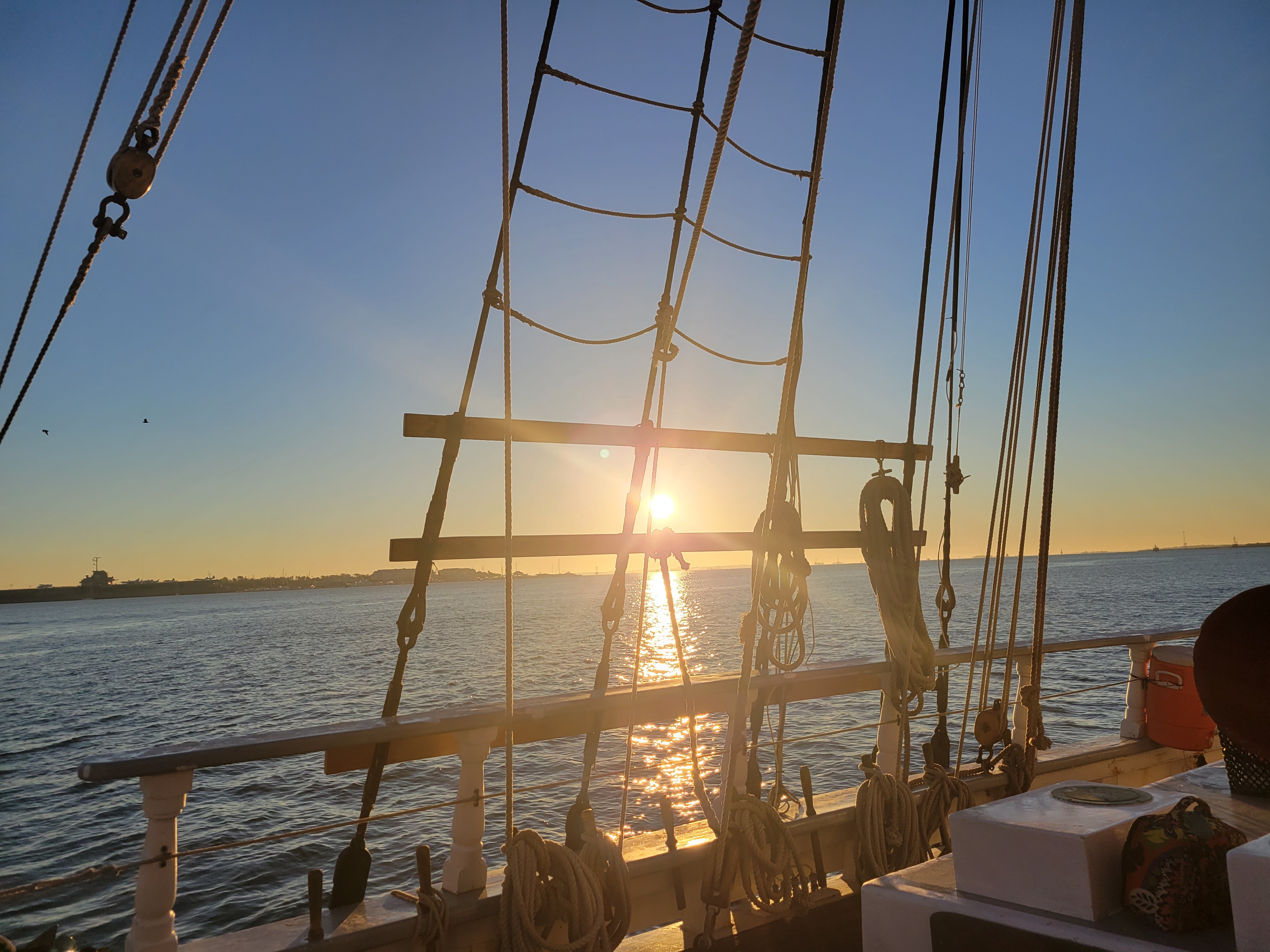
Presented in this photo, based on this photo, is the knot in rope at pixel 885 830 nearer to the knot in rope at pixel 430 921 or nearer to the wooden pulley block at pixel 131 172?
the knot in rope at pixel 430 921

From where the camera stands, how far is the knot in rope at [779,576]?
3.32 meters

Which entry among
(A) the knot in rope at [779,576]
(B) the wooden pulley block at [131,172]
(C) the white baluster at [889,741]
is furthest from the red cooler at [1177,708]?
(B) the wooden pulley block at [131,172]

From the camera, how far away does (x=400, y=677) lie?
3477 mm

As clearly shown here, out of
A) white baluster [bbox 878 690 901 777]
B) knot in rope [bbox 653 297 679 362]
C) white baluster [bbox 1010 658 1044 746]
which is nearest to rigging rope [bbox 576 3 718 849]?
knot in rope [bbox 653 297 679 362]

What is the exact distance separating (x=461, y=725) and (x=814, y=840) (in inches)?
72.5

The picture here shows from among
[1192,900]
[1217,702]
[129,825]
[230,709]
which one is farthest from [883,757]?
[230,709]

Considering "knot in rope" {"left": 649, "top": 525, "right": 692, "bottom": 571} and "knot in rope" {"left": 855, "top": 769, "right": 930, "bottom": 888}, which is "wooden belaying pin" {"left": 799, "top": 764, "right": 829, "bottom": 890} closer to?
"knot in rope" {"left": 855, "top": 769, "right": 930, "bottom": 888}

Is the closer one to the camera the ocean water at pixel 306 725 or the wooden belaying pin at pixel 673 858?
the wooden belaying pin at pixel 673 858

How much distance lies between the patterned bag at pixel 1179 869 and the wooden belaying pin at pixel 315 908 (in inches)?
91.6

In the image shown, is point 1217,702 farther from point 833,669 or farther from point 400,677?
point 400,677

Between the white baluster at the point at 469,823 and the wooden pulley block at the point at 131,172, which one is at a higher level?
the wooden pulley block at the point at 131,172

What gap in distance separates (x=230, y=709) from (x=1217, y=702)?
2865cm

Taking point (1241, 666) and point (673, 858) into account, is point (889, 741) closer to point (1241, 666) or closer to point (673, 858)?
point (673, 858)

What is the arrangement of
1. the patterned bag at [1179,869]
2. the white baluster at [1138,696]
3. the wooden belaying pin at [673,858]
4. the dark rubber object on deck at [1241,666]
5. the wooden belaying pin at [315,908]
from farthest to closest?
the white baluster at [1138,696] < the wooden belaying pin at [673,858] < the wooden belaying pin at [315,908] < the dark rubber object on deck at [1241,666] < the patterned bag at [1179,869]
